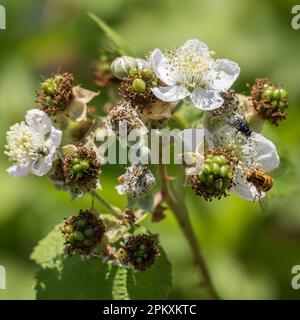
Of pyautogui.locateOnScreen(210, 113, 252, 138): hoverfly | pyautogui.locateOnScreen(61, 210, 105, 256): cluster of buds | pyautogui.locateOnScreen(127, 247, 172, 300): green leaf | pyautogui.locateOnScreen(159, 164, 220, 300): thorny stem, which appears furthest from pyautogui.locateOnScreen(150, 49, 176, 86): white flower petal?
pyautogui.locateOnScreen(127, 247, 172, 300): green leaf

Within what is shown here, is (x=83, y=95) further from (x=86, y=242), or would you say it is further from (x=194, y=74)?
(x=86, y=242)

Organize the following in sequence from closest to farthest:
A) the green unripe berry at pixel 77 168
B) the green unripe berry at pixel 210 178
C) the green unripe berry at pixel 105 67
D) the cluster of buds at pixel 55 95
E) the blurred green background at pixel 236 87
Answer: the green unripe berry at pixel 210 178, the green unripe berry at pixel 77 168, the cluster of buds at pixel 55 95, the green unripe berry at pixel 105 67, the blurred green background at pixel 236 87

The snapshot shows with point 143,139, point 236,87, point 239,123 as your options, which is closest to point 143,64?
point 143,139

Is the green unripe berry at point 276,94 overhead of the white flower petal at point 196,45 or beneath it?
beneath

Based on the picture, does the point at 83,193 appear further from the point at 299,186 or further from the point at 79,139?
the point at 299,186

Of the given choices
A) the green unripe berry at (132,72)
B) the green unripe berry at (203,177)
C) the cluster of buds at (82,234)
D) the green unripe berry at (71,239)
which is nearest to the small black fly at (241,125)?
the green unripe berry at (203,177)

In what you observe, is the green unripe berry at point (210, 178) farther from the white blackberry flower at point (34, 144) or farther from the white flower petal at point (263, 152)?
the white blackberry flower at point (34, 144)

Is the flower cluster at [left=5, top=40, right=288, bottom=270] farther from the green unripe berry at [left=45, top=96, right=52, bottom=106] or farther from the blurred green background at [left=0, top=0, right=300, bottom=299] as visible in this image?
the blurred green background at [left=0, top=0, right=300, bottom=299]
